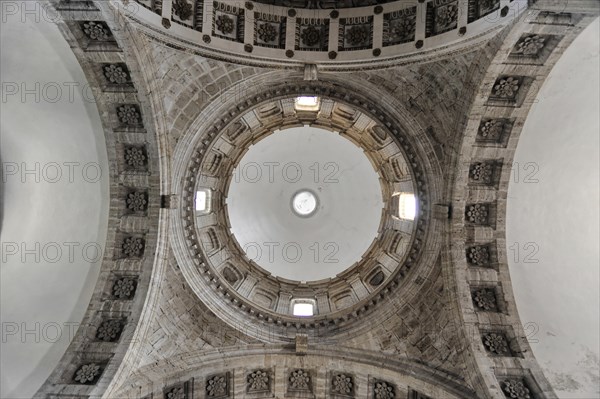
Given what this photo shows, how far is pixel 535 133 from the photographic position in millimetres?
18562

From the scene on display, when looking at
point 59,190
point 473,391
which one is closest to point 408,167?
point 473,391

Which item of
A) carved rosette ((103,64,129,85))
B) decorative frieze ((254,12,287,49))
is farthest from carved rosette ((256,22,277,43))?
carved rosette ((103,64,129,85))

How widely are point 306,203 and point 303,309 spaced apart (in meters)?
8.64

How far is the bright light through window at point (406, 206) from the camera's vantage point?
23047mm

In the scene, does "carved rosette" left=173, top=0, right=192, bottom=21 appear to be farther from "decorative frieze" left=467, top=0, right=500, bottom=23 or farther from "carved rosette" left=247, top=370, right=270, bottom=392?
"carved rosette" left=247, top=370, right=270, bottom=392

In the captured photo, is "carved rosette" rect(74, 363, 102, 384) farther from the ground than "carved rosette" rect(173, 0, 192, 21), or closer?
closer

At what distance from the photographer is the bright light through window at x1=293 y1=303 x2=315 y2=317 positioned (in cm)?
2289

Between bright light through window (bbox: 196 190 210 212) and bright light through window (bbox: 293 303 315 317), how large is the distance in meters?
5.96

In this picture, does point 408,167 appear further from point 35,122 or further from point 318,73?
point 35,122

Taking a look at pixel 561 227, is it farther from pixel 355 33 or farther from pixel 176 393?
pixel 176 393

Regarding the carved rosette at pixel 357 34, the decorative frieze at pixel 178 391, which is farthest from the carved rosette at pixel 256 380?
the carved rosette at pixel 357 34

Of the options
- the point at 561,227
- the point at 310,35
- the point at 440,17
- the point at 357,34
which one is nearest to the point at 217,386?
the point at 310,35

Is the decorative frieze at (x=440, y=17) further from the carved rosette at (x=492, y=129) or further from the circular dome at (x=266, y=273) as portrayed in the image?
the carved rosette at (x=492, y=129)

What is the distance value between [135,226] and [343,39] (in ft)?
35.5
